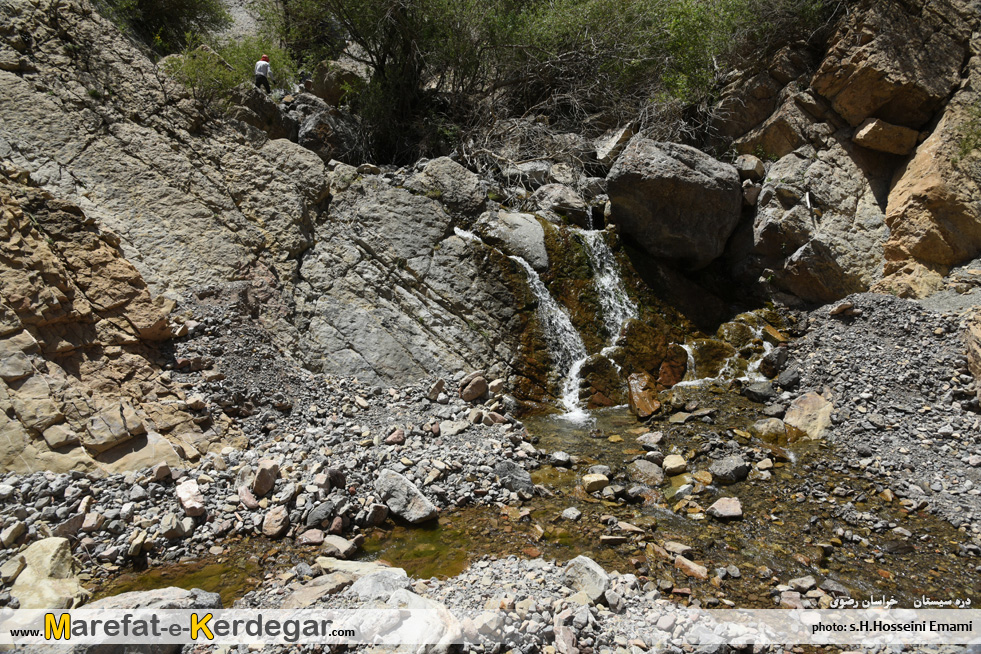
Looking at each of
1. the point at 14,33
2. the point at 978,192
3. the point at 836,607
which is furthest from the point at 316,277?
the point at 978,192

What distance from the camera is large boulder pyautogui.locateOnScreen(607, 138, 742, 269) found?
375 inches

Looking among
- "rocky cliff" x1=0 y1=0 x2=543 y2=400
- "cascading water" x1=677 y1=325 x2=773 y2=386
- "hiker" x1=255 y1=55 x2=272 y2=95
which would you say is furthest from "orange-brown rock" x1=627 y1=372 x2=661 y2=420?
"hiker" x1=255 y1=55 x2=272 y2=95

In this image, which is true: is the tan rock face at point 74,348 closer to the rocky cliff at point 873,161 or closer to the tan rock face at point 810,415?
the tan rock face at point 810,415

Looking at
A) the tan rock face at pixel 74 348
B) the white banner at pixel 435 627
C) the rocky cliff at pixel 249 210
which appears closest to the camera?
the white banner at pixel 435 627

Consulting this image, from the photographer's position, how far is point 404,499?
211 inches

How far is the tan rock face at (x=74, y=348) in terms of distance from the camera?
5078 millimetres

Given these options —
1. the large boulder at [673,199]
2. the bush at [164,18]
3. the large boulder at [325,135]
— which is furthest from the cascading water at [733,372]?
the bush at [164,18]

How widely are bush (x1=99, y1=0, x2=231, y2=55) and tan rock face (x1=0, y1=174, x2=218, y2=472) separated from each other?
624 centimetres

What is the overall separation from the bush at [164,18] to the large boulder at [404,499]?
10258 mm

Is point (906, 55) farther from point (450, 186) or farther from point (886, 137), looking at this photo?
point (450, 186)

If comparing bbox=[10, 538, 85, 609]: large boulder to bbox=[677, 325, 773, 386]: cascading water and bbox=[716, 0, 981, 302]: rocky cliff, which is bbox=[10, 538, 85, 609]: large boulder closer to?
bbox=[677, 325, 773, 386]: cascading water

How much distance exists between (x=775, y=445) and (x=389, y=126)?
10.1m

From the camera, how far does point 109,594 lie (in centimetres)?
417

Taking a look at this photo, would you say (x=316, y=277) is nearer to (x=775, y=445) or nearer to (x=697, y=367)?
(x=697, y=367)
